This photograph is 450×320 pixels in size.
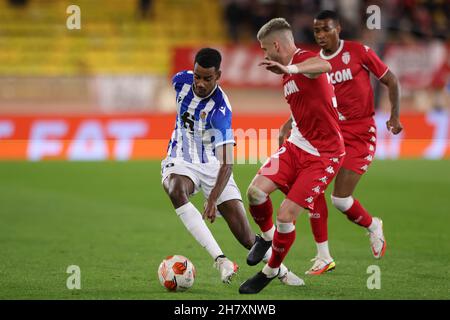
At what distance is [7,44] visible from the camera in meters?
25.1

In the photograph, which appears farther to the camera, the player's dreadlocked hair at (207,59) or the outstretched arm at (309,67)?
the player's dreadlocked hair at (207,59)

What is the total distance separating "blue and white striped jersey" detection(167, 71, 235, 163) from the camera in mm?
7867

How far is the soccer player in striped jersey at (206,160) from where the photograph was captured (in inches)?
300

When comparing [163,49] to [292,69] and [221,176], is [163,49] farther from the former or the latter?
[292,69]

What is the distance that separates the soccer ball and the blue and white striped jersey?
3.44 feet

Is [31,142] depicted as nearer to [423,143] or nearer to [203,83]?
[423,143]

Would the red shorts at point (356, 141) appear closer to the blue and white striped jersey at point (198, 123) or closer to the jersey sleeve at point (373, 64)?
the jersey sleeve at point (373, 64)

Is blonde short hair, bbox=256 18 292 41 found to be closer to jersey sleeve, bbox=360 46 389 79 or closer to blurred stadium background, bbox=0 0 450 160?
jersey sleeve, bbox=360 46 389 79

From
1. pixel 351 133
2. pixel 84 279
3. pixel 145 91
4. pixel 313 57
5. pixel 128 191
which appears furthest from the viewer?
pixel 145 91

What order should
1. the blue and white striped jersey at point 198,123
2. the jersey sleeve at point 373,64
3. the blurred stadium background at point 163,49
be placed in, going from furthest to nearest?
the blurred stadium background at point 163,49
the jersey sleeve at point 373,64
the blue and white striped jersey at point 198,123

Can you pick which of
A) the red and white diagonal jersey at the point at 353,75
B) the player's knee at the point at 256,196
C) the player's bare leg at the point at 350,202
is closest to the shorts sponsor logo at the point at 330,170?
the player's knee at the point at 256,196

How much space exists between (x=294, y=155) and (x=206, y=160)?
2.74ft

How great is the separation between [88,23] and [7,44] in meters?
2.62

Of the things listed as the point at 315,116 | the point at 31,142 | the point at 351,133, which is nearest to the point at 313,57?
the point at 315,116
